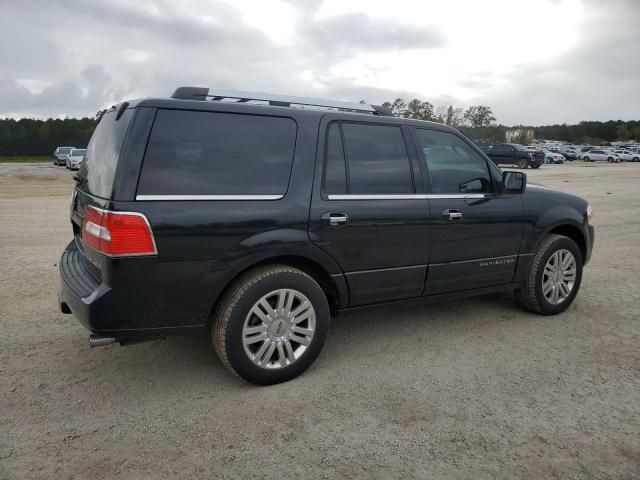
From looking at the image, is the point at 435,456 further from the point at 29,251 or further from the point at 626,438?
the point at 29,251

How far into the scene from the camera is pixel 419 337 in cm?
424

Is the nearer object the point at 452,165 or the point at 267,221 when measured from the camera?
the point at 267,221

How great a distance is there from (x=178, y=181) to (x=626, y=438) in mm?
2896

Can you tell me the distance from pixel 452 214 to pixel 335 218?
3.54 ft

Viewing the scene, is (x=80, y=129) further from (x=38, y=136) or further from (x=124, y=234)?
(x=124, y=234)

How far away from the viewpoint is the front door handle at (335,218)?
11.2ft

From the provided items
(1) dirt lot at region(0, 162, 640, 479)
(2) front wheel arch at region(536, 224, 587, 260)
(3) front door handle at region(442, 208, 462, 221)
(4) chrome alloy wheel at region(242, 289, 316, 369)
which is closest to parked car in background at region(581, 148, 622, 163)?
(2) front wheel arch at region(536, 224, 587, 260)

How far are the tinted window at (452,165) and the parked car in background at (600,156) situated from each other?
59.8m

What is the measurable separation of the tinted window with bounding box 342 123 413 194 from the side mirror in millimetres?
1031

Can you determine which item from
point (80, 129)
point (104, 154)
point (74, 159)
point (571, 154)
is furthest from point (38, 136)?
point (104, 154)

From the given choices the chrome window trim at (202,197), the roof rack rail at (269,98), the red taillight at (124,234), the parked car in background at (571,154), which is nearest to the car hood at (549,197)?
the roof rack rail at (269,98)

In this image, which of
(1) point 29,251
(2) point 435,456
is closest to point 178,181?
(2) point 435,456

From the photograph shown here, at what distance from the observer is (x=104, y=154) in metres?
3.17

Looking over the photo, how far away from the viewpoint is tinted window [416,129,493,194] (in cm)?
402
